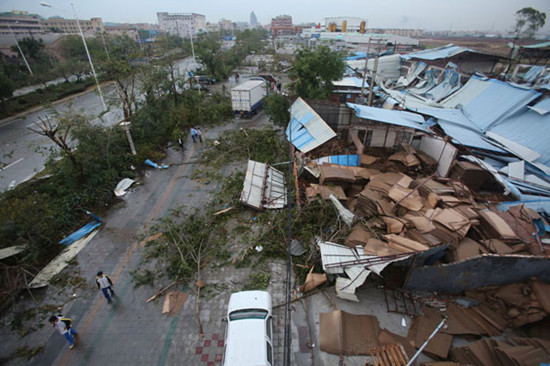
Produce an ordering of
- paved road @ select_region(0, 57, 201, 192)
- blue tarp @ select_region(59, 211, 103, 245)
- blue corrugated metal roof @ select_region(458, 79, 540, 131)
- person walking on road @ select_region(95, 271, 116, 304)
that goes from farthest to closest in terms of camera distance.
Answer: blue corrugated metal roof @ select_region(458, 79, 540, 131) → paved road @ select_region(0, 57, 201, 192) → blue tarp @ select_region(59, 211, 103, 245) → person walking on road @ select_region(95, 271, 116, 304)

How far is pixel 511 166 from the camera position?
1094 cm

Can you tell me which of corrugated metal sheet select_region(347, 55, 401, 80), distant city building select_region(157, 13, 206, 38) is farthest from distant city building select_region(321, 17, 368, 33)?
corrugated metal sheet select_region(347, 55, 401, 80)

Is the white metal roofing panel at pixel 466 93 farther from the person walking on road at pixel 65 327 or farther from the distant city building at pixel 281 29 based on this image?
the distant city building at pixel 281 29

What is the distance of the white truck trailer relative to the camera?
20547 millimetres

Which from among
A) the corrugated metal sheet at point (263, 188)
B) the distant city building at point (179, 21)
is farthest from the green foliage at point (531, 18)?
the distant city building at point (179, 21)

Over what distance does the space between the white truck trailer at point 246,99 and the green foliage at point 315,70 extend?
4.42 meters

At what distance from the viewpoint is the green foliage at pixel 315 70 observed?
16.9 meters

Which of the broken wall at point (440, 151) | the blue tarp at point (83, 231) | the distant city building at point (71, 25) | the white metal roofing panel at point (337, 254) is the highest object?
the distant city building at point (71, 25)

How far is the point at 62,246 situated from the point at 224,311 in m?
7.01

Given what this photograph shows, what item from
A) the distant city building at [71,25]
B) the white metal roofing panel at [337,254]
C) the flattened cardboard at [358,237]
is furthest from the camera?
the distant city building at [71,25]

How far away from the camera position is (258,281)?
8148mm

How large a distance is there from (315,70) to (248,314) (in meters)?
15.8

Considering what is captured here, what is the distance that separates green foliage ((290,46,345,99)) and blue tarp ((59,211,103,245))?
1410 cm

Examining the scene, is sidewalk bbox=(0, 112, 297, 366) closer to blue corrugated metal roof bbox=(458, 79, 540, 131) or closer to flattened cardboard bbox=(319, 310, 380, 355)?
flattened cardboard bbox=(319, 310, 380, 355)
